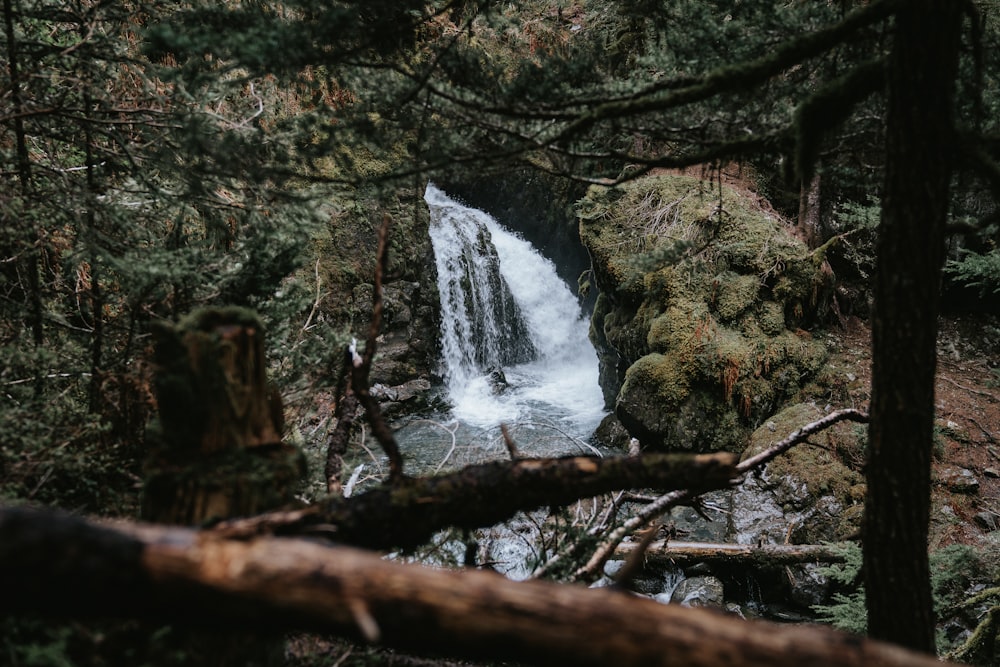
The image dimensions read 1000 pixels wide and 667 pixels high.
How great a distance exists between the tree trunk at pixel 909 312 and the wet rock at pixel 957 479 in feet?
19.6

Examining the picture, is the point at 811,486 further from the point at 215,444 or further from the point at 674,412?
the point at 215,444

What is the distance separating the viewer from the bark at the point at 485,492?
2.46 meters

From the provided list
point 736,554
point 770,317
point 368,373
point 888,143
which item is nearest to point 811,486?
point 736,554

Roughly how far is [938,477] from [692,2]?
7428 millimetres

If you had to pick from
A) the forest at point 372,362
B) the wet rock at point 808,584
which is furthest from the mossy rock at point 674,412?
the wet rock at point 808,584

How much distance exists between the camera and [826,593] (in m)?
6.47

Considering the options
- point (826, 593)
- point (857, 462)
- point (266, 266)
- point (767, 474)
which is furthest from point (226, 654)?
point (857, 462)

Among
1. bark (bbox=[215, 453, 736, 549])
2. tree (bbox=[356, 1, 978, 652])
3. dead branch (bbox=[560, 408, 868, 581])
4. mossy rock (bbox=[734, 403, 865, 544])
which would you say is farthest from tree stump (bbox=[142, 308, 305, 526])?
mossy rock (bbox=[734, 403, 865, 544])

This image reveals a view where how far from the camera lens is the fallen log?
6.52 meters

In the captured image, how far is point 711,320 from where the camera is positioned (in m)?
9.91

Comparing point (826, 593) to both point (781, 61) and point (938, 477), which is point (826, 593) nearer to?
point (938, 477)

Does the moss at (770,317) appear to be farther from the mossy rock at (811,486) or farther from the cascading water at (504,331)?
the cascading water at (504,331)

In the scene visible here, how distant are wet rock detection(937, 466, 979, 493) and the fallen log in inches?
97.1

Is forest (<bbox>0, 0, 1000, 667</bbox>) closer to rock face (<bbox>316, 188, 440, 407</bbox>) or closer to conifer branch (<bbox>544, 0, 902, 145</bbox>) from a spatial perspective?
conifer branch (<bbox>544, 0, 902, 145</bbox>)
